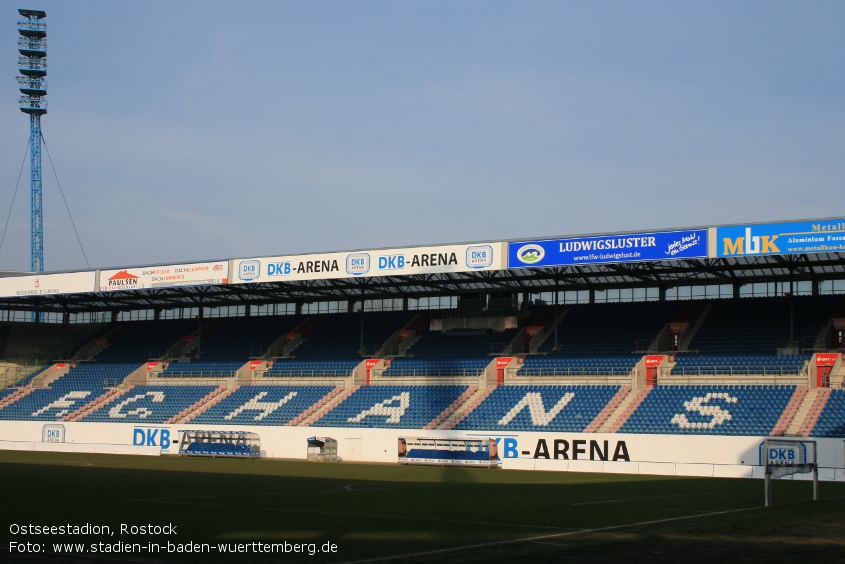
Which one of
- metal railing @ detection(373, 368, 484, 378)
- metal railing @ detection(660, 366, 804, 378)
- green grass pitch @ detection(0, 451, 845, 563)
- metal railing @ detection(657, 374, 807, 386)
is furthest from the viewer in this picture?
metal railing @ detection(373, 368, 484, 378)

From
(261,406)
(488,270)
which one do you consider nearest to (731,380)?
(488,270)

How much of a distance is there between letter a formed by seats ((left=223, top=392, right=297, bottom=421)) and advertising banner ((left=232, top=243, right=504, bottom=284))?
7.49 m

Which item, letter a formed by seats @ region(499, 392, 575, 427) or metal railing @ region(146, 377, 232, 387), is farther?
metal railing @ region(146, 377, 232, 387)

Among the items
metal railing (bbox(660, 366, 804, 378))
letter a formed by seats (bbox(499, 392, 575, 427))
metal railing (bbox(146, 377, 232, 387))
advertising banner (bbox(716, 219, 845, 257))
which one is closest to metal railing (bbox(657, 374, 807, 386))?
metal railing (bbox(660, 366, 804, 378))

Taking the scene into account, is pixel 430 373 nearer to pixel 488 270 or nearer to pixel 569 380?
pixel 569 380

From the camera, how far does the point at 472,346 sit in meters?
59.0

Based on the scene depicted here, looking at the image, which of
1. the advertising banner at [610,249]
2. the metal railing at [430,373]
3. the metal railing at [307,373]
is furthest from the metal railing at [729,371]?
the metal railing at [307,373]

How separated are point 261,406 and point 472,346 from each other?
13.6 m

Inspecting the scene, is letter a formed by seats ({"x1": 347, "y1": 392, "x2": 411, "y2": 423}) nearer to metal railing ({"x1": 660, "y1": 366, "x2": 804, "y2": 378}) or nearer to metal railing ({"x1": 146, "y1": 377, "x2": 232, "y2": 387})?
metal railing ({"x1": 146, "y1": 377, "x2": 232, "y2": 387})

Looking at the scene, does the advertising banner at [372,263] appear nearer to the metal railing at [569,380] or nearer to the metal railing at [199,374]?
the metal railing at [569,380]

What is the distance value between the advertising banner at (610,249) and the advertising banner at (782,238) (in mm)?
1169

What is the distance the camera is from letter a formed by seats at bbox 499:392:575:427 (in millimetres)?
48031

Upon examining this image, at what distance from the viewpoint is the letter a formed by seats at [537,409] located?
4803cm

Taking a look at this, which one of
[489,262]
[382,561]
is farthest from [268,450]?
[382,561]
